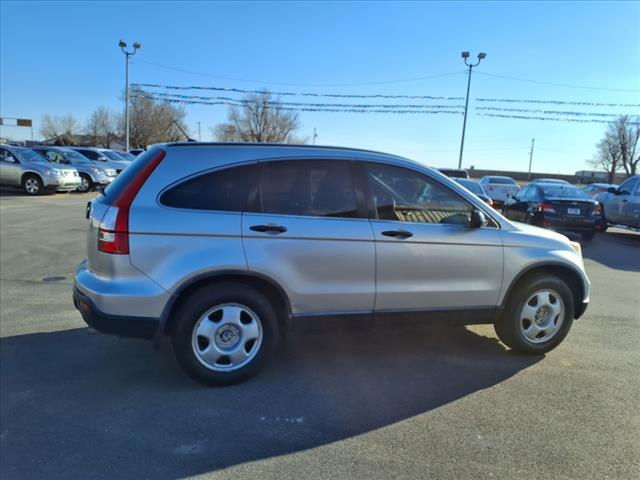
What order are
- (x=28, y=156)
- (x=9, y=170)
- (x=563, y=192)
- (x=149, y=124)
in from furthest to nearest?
→ (x=149, y=124), (x=28, y=156), (x=9, y=170), (x=563, y=192)

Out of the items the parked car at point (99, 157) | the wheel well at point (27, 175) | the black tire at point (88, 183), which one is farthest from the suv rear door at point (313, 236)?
the parked car at point (99, 157)

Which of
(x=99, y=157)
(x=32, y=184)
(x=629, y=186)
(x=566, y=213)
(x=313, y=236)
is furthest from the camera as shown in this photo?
(x=99, y=157)

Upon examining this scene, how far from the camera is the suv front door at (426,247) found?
3.88 metres

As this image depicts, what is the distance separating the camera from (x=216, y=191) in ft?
11.8

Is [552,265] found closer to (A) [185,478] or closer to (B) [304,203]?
(B) [304,203]

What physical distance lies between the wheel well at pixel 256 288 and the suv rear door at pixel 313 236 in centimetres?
7

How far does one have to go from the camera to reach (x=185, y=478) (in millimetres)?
2672

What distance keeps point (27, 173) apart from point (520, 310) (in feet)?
66.6

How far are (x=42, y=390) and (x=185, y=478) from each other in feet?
5.54

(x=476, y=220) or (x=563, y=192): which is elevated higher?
(x=563, y=192)

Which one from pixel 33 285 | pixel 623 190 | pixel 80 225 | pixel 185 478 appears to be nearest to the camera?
pixel 185 478

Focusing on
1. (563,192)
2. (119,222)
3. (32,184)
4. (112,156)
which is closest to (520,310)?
(119,222)

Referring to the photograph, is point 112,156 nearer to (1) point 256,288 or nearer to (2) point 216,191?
(2) point 216,191

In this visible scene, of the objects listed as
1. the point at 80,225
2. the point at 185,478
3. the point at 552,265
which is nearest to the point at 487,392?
the point at 552,265
